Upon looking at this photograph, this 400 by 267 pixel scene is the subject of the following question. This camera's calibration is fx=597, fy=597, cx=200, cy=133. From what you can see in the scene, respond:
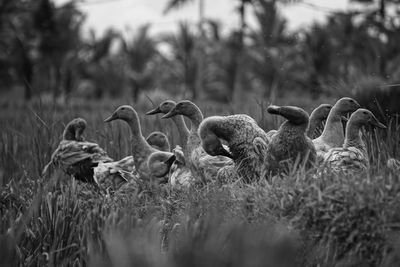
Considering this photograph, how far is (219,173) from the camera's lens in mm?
3959

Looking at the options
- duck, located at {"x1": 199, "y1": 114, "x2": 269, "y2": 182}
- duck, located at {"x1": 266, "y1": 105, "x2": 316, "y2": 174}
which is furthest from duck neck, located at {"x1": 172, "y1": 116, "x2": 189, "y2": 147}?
duck, located at {"x1": 266, "y1": 105, "x2": 316, "y2": 174}

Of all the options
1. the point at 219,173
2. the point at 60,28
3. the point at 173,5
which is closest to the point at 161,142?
the point at 219,173

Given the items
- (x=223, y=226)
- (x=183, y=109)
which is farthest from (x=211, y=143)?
(x=223, y=226)

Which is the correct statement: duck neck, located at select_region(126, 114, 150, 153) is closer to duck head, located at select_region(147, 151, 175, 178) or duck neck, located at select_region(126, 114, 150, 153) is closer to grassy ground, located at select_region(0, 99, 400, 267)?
duck head, located at select_region(147, 151, 175, 178)

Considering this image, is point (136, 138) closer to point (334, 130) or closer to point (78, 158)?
point (78, 158)

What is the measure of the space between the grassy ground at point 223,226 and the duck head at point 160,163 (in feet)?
0.39

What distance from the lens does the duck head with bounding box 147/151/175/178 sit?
4.16 m

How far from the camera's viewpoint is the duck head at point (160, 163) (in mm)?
4160

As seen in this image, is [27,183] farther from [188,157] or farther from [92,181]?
[188,157]

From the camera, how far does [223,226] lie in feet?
8.36

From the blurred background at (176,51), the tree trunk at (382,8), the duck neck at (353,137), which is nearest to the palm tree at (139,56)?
the blurred background at (176,51)

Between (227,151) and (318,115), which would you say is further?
(318,115)

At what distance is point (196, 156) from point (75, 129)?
1375 mm

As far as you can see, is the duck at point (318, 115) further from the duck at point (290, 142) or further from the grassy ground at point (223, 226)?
the grassy ground at point (223, 226)
